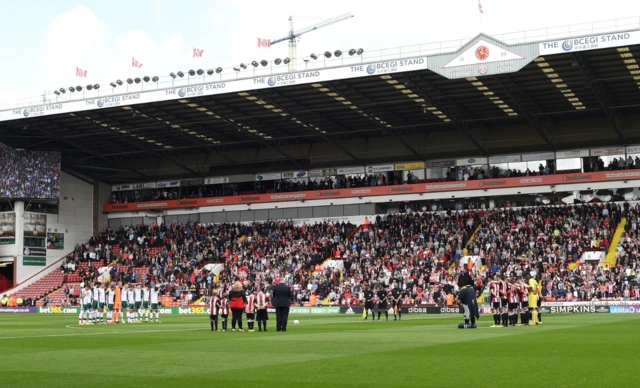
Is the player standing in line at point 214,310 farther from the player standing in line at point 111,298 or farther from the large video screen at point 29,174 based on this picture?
the large video screen at point 29,174

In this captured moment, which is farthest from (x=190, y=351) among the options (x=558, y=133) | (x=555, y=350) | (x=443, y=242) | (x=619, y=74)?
(x=558, y=133)

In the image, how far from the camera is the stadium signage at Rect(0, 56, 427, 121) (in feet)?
165

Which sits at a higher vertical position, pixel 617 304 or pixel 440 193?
pixel 440 193

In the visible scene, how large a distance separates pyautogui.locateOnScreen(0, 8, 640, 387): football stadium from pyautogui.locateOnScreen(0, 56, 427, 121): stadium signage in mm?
122

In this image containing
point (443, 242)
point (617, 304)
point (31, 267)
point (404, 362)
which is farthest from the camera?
point (31, 267)

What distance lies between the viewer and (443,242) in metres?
62.2

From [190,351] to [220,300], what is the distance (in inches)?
432

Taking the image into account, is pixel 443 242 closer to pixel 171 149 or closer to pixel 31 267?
pixel 171 149

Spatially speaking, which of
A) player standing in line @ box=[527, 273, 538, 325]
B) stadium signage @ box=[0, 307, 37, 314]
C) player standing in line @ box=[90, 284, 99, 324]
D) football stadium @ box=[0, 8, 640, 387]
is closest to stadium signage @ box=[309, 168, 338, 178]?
football stadium @ box=[0, 8, 640, 387]

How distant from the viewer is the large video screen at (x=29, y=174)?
69.8m

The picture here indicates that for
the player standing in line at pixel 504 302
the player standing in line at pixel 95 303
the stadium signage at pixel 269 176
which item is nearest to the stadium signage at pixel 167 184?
the stadium signage at pixel 269 176

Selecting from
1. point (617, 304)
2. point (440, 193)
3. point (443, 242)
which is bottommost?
point (617, 304)

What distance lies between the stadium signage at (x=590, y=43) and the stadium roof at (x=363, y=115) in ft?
0.18

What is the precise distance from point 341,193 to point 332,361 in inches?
2202
